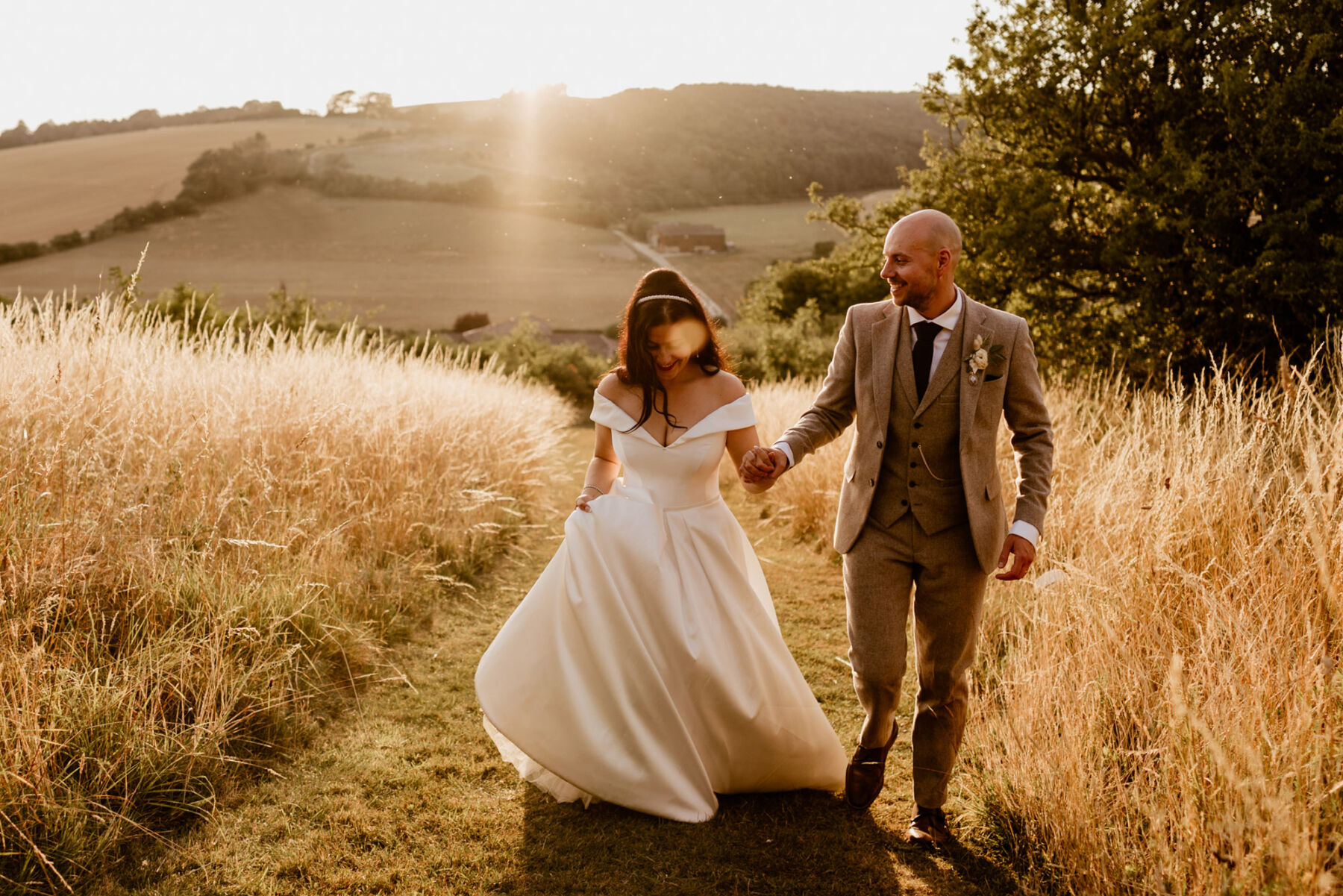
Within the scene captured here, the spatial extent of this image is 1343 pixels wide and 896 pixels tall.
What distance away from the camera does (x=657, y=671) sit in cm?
341

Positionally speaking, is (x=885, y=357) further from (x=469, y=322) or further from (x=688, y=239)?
(x=688, y=239)

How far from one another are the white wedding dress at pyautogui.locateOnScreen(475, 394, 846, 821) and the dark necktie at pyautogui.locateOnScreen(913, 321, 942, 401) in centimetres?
98

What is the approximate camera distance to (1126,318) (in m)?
11.6

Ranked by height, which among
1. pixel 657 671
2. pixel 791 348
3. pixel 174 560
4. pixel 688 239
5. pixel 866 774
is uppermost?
pixel 688 239

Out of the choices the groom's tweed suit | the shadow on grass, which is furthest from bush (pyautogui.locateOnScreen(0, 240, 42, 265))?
the groom's tweed suit

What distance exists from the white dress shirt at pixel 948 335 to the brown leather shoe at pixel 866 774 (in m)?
0.97

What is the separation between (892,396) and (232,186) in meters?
75.9

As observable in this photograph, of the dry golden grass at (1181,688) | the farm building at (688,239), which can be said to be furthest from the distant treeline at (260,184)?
the dry golden grass at (1181,688)

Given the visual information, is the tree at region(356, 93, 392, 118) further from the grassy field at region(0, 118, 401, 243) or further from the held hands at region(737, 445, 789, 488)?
the held hands at region(737, 445, 789, 488)

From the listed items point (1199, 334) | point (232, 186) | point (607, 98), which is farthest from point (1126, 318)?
point (607, 98)

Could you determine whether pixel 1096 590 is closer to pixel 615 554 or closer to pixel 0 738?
pixel 615 554

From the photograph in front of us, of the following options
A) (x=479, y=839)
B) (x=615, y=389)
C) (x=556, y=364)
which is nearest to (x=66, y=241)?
(x=556, y=364)

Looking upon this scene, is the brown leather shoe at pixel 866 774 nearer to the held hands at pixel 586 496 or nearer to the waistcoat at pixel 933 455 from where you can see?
the waistcoat at pixel 933 455

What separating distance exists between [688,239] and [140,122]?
50.7 m
